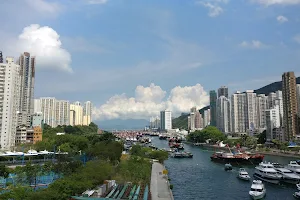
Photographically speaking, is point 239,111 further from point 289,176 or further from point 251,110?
point 289,176

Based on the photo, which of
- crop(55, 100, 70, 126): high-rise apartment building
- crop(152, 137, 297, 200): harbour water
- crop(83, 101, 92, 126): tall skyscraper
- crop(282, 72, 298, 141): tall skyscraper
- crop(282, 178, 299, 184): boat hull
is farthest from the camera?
crop(83, 101, 92, 126): tall skyscraper

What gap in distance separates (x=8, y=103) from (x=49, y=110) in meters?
61.6

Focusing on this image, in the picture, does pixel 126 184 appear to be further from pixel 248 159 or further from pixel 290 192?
pixel 248 159

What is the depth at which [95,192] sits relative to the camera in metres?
23.2

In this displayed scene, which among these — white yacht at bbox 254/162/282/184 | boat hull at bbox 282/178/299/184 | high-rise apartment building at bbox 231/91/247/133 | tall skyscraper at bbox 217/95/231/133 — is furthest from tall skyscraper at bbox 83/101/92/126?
boat hull at bbox 282/178/299/184

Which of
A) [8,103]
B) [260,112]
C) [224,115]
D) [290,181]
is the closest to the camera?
[290,181]

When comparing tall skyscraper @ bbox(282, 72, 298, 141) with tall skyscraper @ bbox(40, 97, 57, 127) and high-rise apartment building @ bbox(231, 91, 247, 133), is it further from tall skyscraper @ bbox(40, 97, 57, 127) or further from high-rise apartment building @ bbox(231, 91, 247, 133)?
tall skyscraper @ bbox(40, 97, 57, 127)

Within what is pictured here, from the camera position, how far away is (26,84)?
102 meters

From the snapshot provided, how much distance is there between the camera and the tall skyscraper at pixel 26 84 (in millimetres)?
100062

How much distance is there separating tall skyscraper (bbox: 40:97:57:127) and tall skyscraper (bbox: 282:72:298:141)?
9611cm

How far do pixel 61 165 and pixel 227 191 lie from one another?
63.2 ft

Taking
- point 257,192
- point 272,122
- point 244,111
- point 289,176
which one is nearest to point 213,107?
point 244,111

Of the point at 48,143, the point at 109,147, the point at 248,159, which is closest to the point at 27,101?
the point at 48,143

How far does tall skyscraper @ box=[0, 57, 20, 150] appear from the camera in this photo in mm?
64562
